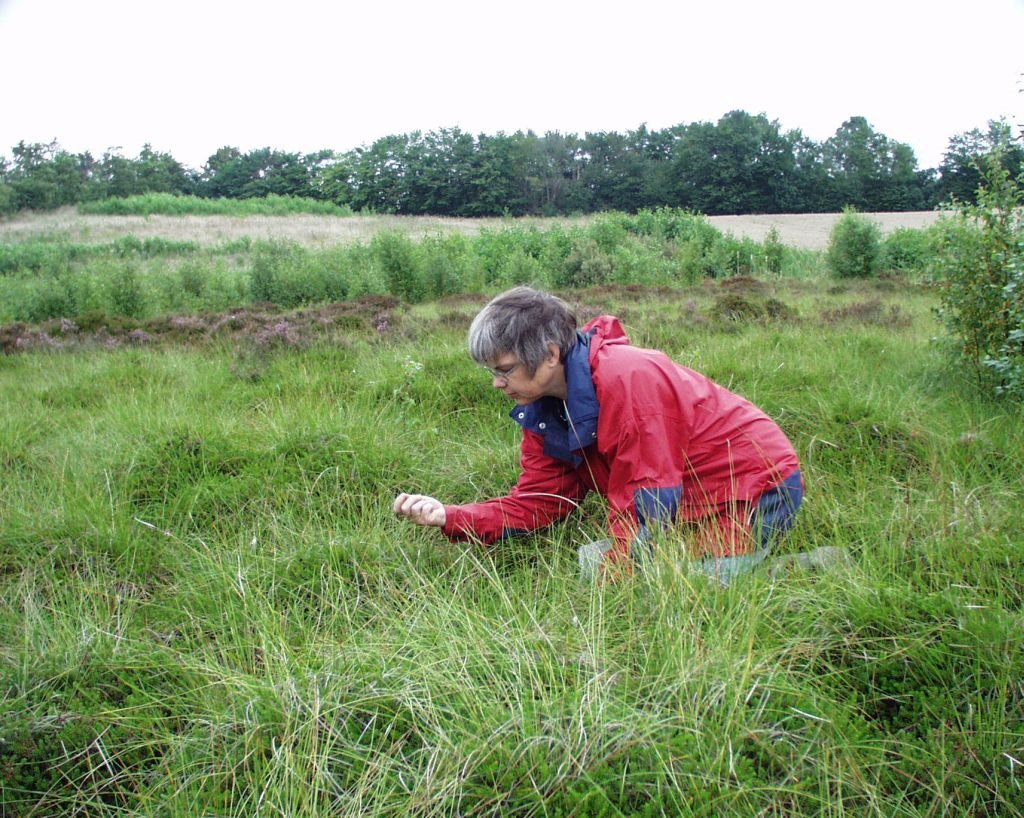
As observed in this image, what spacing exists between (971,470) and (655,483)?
1.95 m

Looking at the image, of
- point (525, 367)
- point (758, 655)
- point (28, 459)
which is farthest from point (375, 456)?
point (758, 655)

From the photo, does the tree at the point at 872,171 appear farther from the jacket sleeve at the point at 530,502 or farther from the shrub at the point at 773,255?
the jacket sleeve at the point at 530,502

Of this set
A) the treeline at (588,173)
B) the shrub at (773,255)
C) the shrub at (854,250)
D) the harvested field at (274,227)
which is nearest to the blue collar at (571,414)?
the shrub at (854,250)

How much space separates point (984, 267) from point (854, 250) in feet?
37.0

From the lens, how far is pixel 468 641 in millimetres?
2113

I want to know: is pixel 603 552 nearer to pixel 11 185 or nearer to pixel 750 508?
pixel 750 508

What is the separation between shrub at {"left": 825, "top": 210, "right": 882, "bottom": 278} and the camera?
15.0m

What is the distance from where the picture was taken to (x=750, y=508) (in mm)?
2672

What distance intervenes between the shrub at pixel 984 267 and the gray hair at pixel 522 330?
333 cm

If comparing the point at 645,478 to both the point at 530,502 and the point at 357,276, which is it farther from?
the point at 357,276

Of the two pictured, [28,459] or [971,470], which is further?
[28,459]

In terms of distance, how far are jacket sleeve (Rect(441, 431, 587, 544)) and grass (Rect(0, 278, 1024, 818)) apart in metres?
0.10

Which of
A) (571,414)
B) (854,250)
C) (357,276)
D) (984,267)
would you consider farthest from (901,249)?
(571,414)

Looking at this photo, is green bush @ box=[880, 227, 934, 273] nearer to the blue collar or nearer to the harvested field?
the harvested field
